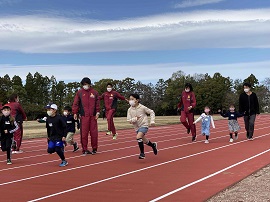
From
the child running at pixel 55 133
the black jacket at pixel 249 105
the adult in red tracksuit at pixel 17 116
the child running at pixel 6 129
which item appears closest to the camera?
the child running at pixel 55 133

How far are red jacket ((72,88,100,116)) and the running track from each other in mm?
1226

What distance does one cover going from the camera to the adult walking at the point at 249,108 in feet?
50.4

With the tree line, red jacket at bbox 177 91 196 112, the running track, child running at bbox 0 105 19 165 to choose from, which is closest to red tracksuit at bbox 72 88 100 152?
the running track

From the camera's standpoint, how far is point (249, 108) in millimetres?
15453

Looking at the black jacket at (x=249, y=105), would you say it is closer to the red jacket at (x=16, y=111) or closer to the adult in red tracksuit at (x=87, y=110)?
the adult in red tracksuit at (x=87, y=110)

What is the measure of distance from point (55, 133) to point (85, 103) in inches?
92.7

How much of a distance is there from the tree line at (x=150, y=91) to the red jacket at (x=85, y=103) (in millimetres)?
56943

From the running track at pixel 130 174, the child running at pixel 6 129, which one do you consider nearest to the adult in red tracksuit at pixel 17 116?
the running track at pixel 130 174

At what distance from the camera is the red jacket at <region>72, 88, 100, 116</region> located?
483 inches

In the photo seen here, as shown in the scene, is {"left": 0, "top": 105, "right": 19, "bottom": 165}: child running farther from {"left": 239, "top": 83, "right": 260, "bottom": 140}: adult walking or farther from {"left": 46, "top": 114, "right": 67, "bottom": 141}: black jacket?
{"left": 239, "top": 83, "right": 260, "bottom": 140}: adult walking

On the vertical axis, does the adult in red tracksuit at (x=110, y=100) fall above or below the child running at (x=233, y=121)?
above

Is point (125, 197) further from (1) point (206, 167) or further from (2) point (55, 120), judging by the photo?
Result: (2) point (55, 120)

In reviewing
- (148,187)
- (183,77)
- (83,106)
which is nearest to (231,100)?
(183,77)

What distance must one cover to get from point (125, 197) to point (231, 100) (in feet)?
228
